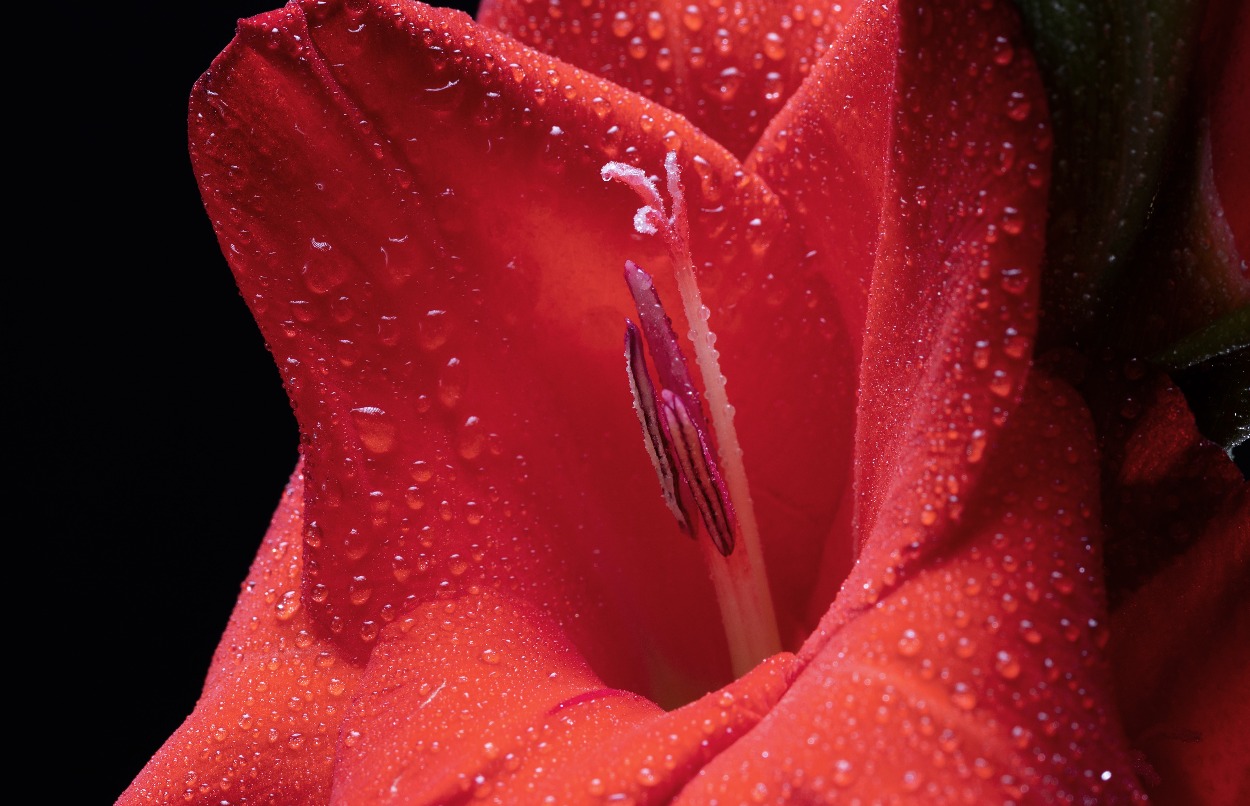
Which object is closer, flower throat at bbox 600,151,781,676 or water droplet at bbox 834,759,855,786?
water droplet at bbox 834,759,855,786

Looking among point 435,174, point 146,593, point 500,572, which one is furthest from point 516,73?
point 146,593

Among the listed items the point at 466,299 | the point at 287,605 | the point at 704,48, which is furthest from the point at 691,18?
the point at 287,605

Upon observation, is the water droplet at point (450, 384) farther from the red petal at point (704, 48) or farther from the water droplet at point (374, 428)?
the red petal at point (704, 48)

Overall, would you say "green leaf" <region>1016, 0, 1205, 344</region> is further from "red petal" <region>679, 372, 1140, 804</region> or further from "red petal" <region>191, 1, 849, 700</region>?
"red petal" <region>191, 1, 849, 700</region>

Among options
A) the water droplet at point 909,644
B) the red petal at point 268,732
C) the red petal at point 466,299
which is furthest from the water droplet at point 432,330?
the water droplet at point 909,644

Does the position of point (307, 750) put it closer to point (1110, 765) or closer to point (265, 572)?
point (265, 572)

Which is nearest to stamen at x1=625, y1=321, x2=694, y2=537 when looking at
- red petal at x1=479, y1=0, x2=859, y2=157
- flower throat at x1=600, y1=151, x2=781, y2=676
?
flower throat at x1=600, y1=151, x2=781, y2=676
